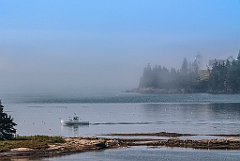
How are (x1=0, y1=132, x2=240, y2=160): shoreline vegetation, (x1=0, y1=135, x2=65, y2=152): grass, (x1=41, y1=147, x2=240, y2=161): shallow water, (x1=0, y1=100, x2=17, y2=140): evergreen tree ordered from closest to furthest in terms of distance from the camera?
(x1=41, y1=147, x2=240, y2=161): shallow water, (x1=0, y1=132, x2=240, y2=160): shoreline vegetation, (x1=0, y1=135, x2=65, y2=152): grass, (x1=0, y1=100, x2=17, y2=140): evergreen tree

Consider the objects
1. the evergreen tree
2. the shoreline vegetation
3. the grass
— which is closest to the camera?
the shoreline vegetation

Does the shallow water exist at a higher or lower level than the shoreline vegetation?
lower

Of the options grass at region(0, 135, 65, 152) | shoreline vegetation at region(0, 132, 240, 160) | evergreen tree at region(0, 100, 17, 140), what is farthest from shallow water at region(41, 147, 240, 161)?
evergreen tree at region(0, 100, 17, 140)

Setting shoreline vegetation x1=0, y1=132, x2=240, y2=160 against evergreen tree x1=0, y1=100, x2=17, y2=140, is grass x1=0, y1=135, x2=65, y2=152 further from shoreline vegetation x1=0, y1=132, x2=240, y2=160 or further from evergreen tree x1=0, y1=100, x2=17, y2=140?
evergreen tree x1=0, y1=100, x2=17, y2=140

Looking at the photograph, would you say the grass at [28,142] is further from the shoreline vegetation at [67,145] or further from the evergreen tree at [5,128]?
the evergreen tree at [5,128]

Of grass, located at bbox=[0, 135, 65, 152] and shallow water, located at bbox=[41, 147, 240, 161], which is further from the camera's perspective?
grass, located at bbox=[0, 135, 65, 152]

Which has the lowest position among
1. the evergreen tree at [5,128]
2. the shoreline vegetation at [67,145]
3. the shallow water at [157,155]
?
the shallow water at [157,155]

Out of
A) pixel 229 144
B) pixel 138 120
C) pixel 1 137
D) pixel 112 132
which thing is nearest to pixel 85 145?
pixel 1 137

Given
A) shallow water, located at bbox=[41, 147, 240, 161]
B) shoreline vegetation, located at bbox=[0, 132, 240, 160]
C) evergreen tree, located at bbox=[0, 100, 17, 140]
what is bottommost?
shallow water, located at bbox=[41, 147, 240, 161]

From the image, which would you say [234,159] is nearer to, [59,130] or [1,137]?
[1,137]

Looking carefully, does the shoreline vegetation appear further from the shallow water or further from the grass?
the shallow water

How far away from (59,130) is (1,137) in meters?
43.3

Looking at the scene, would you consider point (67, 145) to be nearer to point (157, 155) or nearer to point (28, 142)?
point (28, 142)

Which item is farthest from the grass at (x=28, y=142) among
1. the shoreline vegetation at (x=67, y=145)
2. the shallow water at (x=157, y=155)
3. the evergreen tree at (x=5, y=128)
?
the shallow water at (x=157, y=155)
